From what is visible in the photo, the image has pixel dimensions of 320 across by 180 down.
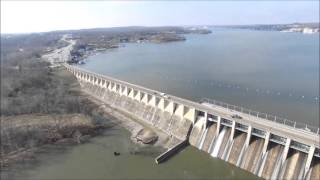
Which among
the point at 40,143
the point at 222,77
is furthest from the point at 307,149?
the point at 222,77

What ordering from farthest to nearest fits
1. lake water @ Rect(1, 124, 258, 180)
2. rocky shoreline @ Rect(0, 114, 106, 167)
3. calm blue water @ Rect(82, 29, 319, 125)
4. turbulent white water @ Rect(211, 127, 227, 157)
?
calm blue water @ Rect(82, 29, 319, 125) → rocky shoreline @ Rect(0, 114, 106, 167) → turbulent white water @ Rect(211, 127, 227, 157) → lake water @ Rect(1, 124, 258, 180)

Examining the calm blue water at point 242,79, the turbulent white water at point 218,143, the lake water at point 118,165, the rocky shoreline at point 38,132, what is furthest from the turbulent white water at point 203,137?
the rocky shoreline at point 38,132

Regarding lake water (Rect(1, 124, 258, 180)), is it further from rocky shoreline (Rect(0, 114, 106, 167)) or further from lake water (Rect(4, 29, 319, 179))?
rocky shoreline (Rect(0, 114, 106, 167))

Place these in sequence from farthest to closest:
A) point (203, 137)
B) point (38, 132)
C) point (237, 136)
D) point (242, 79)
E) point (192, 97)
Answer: point (242, 79), point (192, 97), point (38, 132), point (203, 137), point (237, 136)

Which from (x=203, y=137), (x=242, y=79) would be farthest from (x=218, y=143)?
(x=242, y=79)

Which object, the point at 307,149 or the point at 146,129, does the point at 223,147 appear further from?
the point at 146,129

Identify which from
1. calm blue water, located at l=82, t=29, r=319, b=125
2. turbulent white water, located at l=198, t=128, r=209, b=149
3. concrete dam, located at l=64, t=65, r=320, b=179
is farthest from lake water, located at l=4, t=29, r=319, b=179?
concrete dam, located at l=64, t=65, r=320, b=179

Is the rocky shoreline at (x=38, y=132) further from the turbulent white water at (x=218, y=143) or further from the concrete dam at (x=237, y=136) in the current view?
the turbulent white water at (x=218, y=143)

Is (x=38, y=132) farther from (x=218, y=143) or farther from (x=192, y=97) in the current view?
(x=192, y=97)

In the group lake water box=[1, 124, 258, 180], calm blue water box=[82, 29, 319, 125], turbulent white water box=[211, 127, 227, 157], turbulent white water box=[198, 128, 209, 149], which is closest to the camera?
lake water box=[1, 124, 258, 180]
